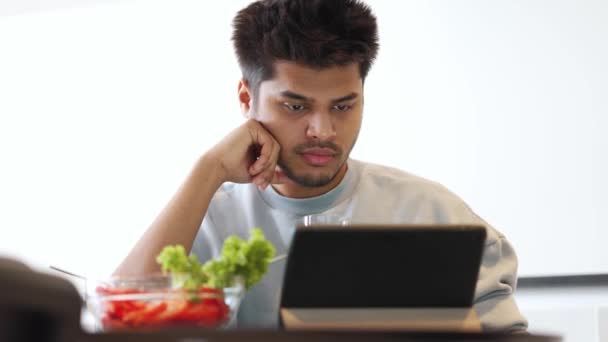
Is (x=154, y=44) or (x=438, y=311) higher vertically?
(x=154, y=44)

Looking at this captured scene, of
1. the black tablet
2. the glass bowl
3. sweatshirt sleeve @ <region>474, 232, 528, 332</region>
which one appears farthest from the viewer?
sweatshirt sleeve @ <region>474, 232, 528, 332</region>

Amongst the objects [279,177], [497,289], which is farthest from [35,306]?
[279,177]

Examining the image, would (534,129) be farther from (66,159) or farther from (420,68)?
(66,159)

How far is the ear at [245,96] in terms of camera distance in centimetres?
217

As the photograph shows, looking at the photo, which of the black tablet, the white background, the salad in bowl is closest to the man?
the salad in bowl

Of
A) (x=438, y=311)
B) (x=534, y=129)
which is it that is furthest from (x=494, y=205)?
(x=438, y=311)

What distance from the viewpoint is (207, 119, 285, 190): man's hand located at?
2006mm

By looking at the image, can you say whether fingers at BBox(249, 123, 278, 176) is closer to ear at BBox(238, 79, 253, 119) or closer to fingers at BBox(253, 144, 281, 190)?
fingers at BBox(253, 144, 281, 190)

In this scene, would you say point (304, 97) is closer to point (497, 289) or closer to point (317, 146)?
point (317, 146)

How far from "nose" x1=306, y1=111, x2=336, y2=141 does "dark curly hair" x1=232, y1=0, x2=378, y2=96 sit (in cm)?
10

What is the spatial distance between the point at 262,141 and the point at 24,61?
274 centimetres

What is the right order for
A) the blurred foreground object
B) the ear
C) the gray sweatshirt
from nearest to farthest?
the blurred foreground object, the gray sweatshirt, the ear

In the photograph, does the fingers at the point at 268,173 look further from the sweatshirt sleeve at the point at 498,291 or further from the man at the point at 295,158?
the sweatshirt sleeve at the point at 498,291

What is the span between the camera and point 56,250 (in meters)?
4.27
